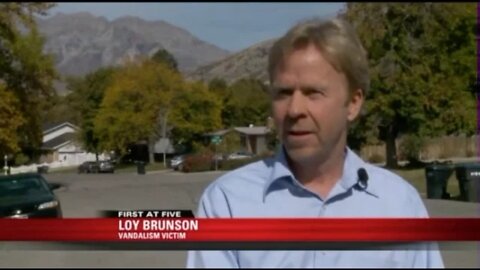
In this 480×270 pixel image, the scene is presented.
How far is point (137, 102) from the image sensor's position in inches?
119

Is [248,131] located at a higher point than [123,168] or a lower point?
higher

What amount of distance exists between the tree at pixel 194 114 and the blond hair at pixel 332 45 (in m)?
0.94

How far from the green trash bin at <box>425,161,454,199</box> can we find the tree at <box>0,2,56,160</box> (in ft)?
4.97

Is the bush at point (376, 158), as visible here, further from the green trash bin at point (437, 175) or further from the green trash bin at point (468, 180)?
the green trash bin at point (468, 180)

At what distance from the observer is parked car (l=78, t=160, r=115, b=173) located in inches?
125

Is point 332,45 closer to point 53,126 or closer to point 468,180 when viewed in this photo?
point 53,126

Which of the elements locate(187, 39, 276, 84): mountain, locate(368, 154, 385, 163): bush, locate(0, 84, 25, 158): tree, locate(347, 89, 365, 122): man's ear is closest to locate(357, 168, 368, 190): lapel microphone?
locate(347, 89, 365, 122): man's ear

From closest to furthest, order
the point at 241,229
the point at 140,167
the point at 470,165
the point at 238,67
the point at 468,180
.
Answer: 1. the point at 241,229
2. the point at 238,67
3. the point at 140,167
4. the point at 470,165
5. the point at 468,180

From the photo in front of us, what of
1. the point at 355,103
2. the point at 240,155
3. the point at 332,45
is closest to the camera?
the point at 332,45

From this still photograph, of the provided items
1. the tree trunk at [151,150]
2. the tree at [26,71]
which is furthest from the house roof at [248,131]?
the tree at [26,71]

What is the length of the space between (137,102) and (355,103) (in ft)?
3.69

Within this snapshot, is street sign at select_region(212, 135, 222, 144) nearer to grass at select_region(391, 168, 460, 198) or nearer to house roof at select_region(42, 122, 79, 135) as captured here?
house roof at select_region(42, 122, 79, 135)

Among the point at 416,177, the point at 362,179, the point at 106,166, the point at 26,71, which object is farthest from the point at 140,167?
the point at 362,179

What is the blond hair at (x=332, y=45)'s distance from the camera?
202 centimetres
